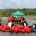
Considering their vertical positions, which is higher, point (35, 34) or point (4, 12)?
point (4, 12)

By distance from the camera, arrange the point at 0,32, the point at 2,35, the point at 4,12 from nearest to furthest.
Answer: the point at 2,35, the point at 0,32, the point at 4,12

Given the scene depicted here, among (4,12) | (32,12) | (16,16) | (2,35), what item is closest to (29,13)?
(32,12)

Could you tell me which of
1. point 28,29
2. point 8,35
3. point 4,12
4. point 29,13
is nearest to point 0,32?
point 8,35

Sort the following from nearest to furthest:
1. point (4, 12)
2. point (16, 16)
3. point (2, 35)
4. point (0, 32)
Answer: point (2, 35), point (0, 32), point (16, 16), point (4, 12)

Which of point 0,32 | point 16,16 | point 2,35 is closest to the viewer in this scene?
point 2,35

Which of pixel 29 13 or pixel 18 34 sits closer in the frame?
pixel 18 34

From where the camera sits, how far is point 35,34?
17.0 ft

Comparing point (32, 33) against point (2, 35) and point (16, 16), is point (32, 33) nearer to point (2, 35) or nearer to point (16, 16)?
point (2, 35)

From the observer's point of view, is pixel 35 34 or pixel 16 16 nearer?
pixel 35 34

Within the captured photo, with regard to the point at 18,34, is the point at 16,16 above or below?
above

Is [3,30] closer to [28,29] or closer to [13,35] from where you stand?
[13,35]

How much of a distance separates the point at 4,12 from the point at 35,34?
22.0ft

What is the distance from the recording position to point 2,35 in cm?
507

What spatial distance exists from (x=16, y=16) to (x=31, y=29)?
10.8ft
